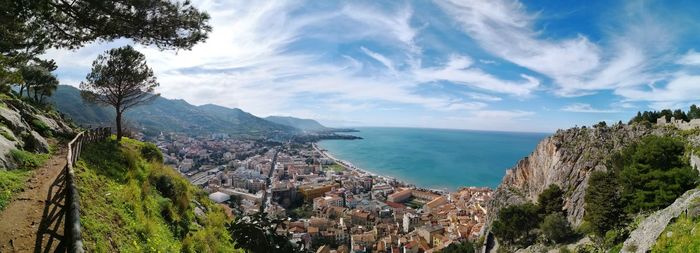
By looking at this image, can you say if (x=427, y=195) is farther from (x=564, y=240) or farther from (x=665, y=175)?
(x=665, y=175)

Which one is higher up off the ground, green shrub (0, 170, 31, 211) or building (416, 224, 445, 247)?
green shrub (0, 170, 31, 211)

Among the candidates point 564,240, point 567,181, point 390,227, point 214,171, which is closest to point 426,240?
point 390,227

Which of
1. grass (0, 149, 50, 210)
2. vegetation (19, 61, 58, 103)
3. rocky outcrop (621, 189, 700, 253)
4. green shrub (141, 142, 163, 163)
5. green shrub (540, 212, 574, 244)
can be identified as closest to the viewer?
grass (0, 149, 50, 210)

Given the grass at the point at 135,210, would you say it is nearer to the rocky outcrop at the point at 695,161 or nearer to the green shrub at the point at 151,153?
the green shrub at the point at 151,153

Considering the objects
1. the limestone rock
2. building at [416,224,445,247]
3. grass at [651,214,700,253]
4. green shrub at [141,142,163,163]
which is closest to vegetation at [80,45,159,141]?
green shrub at [141,142,163,163]

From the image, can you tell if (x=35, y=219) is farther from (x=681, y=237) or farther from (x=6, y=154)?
(x=681, y=237)

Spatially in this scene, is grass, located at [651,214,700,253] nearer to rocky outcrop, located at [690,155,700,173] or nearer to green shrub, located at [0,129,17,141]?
rocky outcrop, located at [690,155,700,173]

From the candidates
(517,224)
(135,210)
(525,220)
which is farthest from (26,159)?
(525,220)
